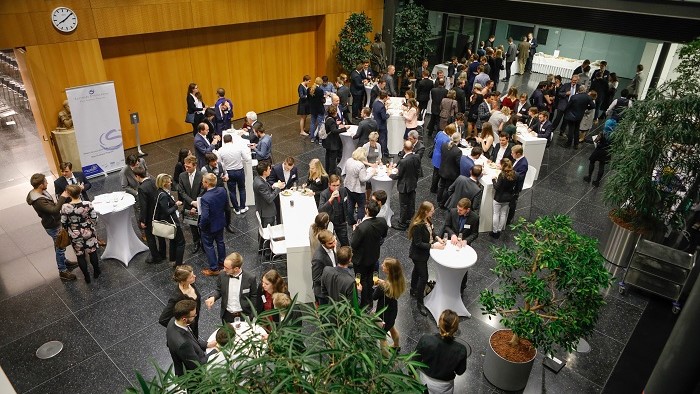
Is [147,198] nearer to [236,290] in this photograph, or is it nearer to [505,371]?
[236,290]

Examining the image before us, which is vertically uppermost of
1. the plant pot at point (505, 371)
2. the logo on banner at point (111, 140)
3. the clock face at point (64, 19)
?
the clock face at point (64, 19)

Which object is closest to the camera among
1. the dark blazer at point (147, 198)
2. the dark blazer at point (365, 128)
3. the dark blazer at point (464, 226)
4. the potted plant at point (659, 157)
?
the dark blazer at point (464, 226)

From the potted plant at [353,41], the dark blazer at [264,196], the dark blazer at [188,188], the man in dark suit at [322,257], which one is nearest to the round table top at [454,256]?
the man in dark suit at [322,257]

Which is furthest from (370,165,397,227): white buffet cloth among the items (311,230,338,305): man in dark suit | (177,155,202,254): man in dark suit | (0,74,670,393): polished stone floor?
(177,155,202,254): man in dark suit

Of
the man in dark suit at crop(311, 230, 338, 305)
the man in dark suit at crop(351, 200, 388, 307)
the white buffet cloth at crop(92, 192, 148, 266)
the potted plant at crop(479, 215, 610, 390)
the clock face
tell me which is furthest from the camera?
the clock face

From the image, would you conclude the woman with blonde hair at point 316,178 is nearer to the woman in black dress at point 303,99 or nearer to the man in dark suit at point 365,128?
the man in dark suit at point 365,128

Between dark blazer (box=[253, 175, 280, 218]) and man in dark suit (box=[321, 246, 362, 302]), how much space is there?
1.93 m

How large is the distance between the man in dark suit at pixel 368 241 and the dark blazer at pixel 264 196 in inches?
60.6

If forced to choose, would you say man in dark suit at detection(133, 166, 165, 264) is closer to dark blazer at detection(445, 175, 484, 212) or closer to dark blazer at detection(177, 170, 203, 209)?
dark blazer at detection(177, 170, 203, 209)

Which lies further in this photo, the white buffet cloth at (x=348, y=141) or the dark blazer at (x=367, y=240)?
the white buffet cloth at (x=348, y=141)

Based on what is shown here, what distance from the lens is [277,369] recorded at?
2295 mm

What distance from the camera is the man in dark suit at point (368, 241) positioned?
5543 millimetres

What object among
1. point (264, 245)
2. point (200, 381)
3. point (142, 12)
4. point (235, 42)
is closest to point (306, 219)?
point (264, 245)

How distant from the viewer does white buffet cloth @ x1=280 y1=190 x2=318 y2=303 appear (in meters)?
5.81
